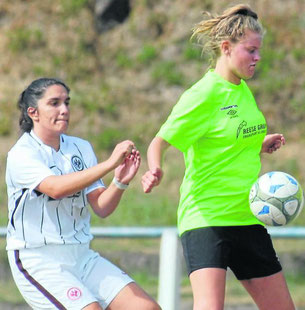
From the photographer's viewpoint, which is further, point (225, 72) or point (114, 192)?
point (225, 72)

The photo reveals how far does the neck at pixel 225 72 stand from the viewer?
566cm

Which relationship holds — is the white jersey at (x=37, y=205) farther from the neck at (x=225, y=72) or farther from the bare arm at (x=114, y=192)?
the neck at (x=225, y=72)

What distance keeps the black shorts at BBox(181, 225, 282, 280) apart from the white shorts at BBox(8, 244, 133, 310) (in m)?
0.38

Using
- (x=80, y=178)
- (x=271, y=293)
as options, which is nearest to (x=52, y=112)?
(x=80, y=178)

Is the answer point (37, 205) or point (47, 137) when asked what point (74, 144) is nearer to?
point (47, 137)

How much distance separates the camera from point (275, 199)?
5.68m

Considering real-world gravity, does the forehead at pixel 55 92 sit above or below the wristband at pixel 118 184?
above

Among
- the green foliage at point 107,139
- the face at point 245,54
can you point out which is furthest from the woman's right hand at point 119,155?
the green foliage at point 107,139

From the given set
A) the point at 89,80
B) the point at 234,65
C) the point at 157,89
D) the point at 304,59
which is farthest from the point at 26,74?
the point at 234,65

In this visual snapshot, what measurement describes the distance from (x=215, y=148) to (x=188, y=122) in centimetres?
21

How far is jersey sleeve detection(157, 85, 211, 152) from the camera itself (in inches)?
216

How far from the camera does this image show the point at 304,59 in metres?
15.7

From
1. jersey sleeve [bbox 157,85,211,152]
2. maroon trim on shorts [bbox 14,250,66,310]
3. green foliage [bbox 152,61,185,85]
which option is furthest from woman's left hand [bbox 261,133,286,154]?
green foliage [bbox 152,61,185,85]

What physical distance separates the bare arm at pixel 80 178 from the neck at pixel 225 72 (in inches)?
29.7
